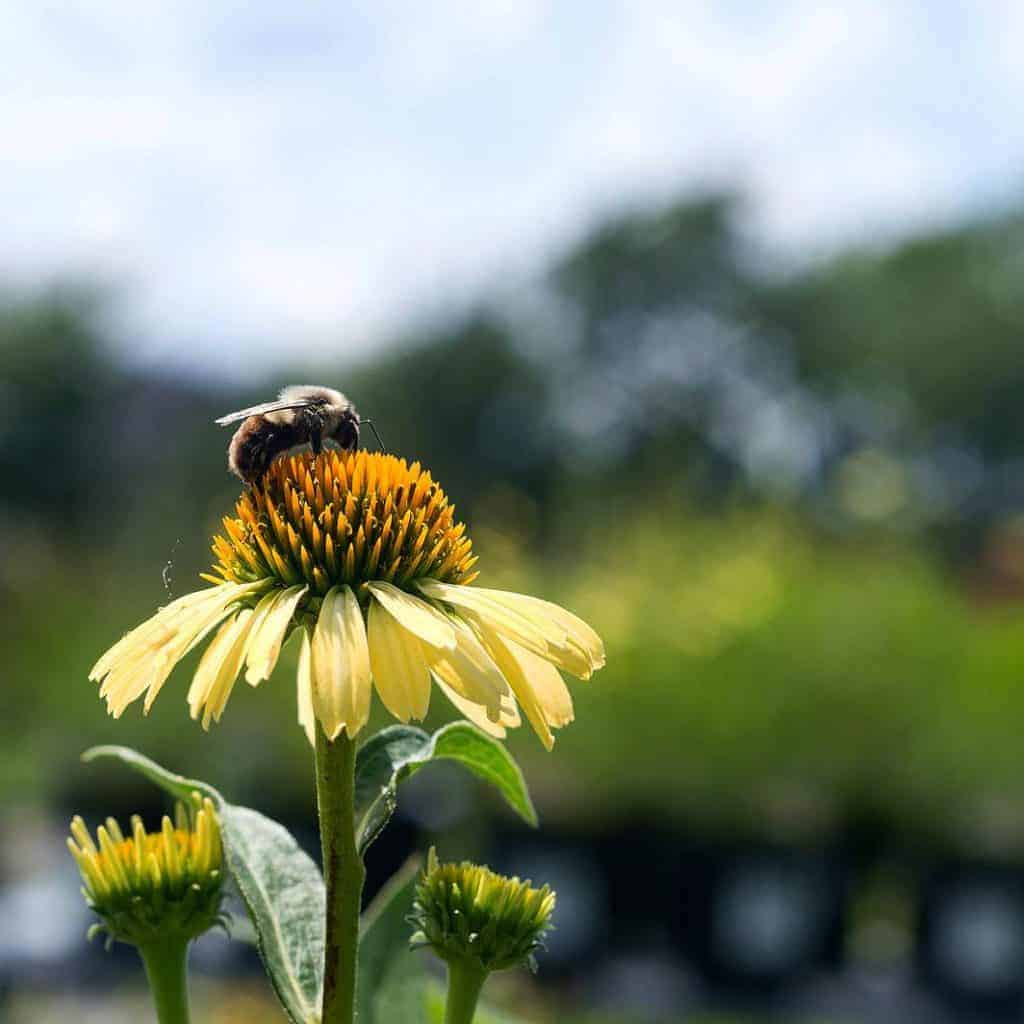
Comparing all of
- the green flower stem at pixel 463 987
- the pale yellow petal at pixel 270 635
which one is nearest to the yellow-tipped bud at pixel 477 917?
the green flower stem at pixel 463 987

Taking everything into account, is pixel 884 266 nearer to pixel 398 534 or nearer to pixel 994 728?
pixel 994 728

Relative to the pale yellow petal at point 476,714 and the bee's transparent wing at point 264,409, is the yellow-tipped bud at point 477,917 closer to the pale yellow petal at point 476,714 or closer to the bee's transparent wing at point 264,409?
the pale yellow petal at point 476,714

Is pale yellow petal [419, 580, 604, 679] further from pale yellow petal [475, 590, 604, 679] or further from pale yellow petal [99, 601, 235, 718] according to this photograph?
pale yellow petal [99, 601, 235, 718]

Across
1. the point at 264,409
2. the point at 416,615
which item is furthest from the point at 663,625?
the point at 416,615

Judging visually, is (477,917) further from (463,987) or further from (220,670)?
(220,670)

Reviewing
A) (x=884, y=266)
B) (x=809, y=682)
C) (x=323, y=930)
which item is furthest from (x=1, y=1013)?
(x=884, y=266)
